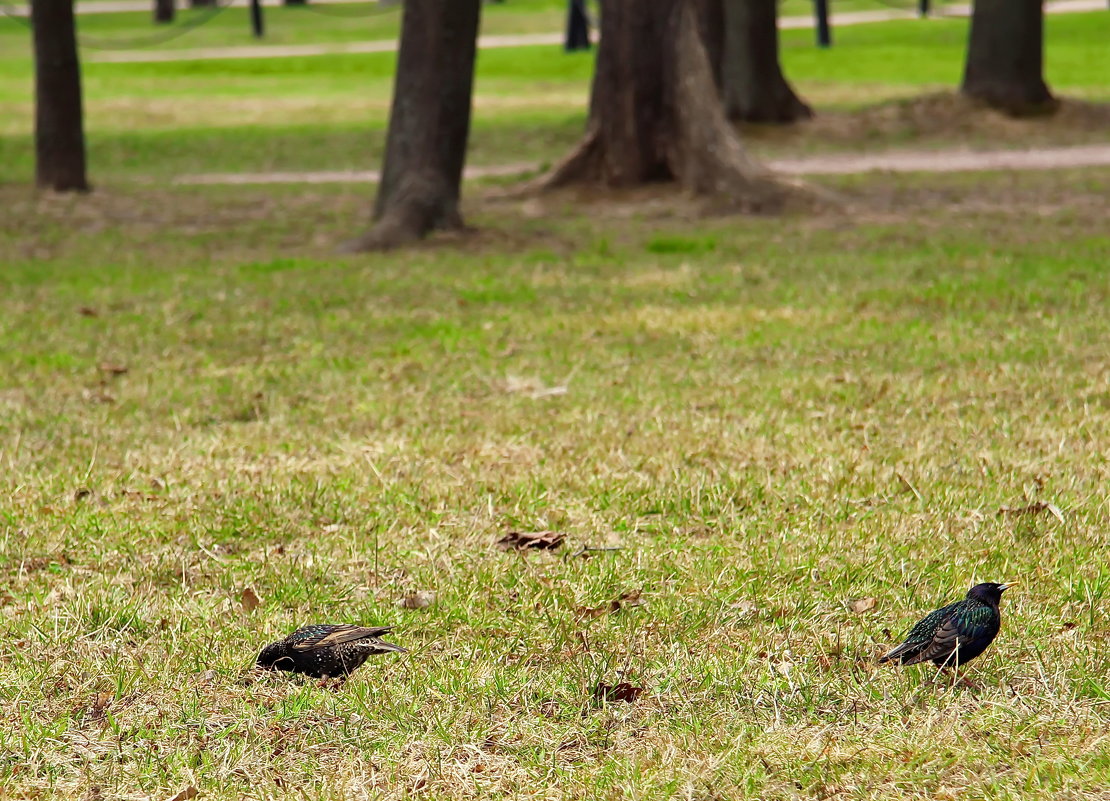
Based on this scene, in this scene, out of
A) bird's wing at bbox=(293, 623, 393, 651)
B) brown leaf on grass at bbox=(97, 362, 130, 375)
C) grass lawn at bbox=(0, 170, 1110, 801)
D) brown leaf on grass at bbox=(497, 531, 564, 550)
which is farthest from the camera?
brown leaf on grass at bbox=(97, 362, 130, 375)

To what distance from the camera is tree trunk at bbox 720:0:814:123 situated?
925 inches

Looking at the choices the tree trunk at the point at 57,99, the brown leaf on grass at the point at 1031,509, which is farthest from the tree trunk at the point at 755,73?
the brown leaf on grass at the point at 1031,509

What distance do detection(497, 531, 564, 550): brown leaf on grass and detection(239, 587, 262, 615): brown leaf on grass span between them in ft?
2.83

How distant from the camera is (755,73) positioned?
23.6 meters

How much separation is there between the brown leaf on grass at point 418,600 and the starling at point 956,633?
4.50 feet

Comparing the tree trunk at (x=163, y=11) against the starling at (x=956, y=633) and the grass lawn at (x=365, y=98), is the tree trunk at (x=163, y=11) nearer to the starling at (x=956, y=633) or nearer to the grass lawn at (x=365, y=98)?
the grass lawn at (x=365, y=98)

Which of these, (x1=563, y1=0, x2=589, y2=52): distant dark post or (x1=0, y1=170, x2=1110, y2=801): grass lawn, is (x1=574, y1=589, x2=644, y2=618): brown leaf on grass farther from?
(x1=563, y1=0, x2=589, y2=52): distant dark post

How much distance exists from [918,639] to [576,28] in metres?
46.8

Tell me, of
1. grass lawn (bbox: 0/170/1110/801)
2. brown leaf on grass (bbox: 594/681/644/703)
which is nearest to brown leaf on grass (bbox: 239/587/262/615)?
grass lawn (bbox: 0/170/1110/801)

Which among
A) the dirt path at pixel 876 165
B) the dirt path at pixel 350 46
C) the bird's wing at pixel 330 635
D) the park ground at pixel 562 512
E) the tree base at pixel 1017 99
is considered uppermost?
the bird's wing at pixel 330 635

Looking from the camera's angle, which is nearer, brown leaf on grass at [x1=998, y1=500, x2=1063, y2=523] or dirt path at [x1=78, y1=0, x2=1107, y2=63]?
brown leaf on grass at [x1=998, y1=500, x2=1063, y2=523]

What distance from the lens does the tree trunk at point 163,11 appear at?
60.0m

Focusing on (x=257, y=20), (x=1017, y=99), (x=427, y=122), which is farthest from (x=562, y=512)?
(x=257, y=20)

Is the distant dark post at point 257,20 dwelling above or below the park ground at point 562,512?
below
